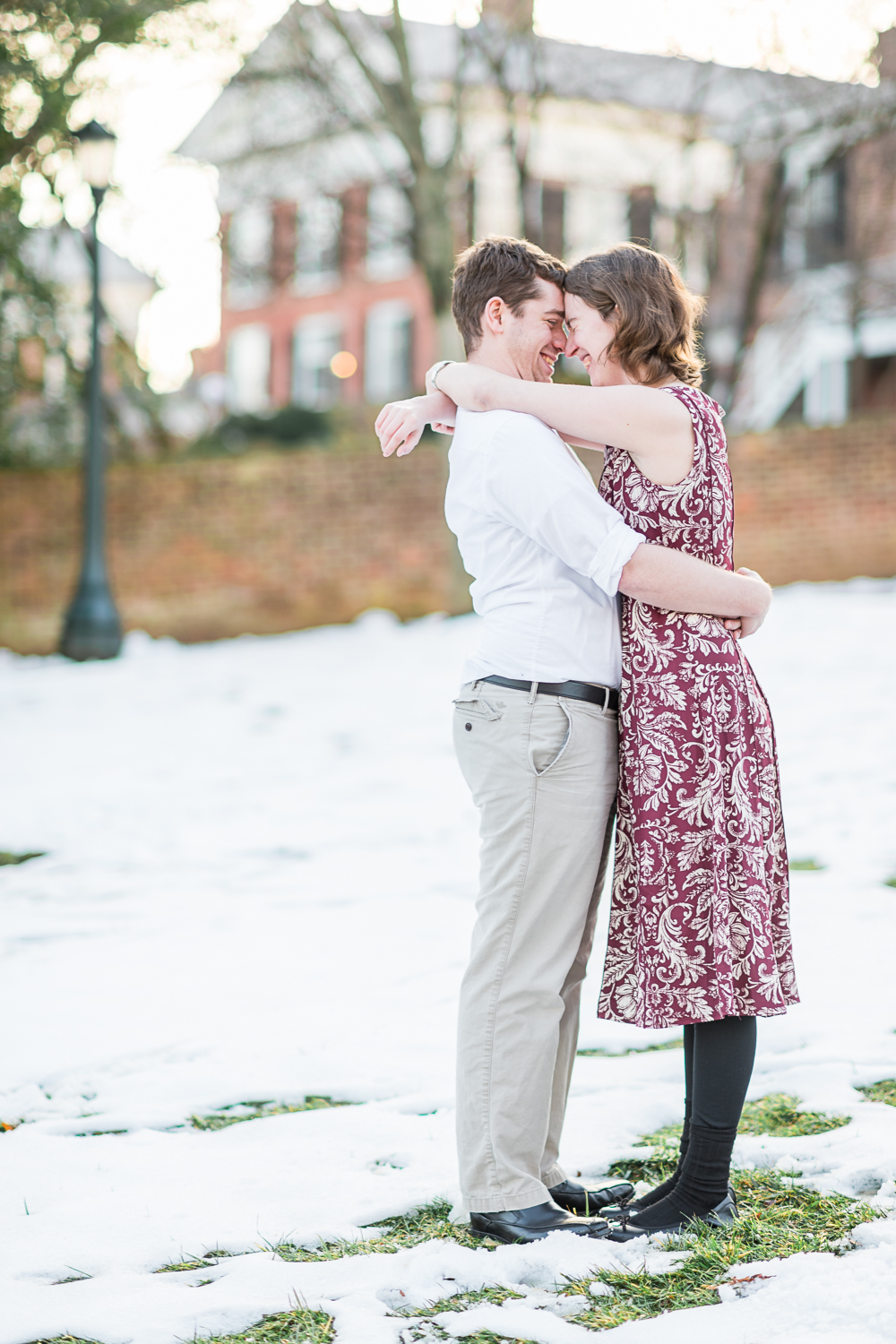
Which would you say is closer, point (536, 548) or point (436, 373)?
point (536, 548)

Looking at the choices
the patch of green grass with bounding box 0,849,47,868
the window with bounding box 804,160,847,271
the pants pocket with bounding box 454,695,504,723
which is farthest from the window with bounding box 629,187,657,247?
the pants pocket with bounding box 454,695,504,723

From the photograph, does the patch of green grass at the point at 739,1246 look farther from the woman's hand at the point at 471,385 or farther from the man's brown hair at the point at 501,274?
the man's brown hair at the point at 501,274

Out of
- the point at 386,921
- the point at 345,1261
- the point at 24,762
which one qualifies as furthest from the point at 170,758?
the point at 345,1261

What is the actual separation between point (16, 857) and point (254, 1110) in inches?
114

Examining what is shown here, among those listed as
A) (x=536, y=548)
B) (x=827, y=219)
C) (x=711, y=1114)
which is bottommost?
(x=711, y=1114)

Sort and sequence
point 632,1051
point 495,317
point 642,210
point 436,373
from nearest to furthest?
point 495,317
point 436,373
point 632,1051
point 642,210

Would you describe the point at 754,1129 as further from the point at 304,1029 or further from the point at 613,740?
the point at 304,1029

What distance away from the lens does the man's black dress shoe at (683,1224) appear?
8.00 ft

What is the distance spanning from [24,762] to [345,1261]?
5738mm

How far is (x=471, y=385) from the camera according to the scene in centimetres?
254

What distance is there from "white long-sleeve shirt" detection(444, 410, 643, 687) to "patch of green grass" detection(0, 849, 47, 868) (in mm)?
3757

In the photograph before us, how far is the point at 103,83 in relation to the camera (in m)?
11.7

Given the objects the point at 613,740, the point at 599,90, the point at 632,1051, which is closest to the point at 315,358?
the point at 599,90

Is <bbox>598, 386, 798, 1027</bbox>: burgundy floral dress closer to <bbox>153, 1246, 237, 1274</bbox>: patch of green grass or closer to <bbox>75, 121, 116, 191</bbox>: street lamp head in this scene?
<bbox>153, 1246, 237, 1274</bbox>: patch of green grass
